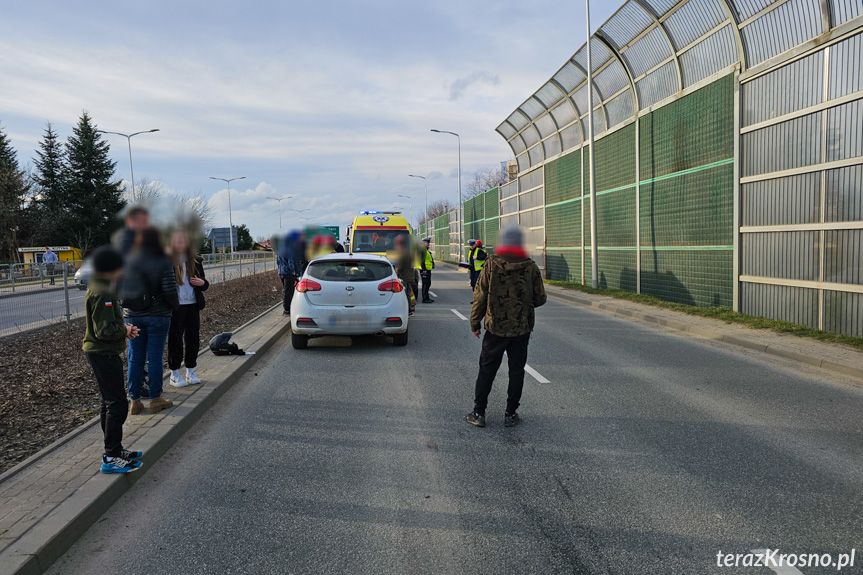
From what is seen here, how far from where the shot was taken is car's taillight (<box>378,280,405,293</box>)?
939 cm

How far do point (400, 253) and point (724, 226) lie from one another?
6.99 metres

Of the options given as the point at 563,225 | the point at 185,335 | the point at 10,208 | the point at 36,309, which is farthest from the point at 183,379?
the point at 10,208

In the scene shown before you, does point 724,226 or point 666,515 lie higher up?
point 724,226

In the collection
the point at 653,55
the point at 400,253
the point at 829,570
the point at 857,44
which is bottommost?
the point at 829,570

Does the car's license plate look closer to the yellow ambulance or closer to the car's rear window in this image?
the car's rear window

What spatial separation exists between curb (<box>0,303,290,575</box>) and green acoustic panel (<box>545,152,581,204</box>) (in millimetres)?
18328

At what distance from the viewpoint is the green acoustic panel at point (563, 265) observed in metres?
22.4

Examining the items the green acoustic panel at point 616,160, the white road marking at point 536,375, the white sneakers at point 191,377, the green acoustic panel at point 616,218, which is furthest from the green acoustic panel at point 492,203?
the white sneakers at point 191,377

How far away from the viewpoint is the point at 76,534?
11.2 feet

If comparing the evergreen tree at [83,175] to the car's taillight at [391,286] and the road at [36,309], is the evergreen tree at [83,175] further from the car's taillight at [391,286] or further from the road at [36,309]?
the road at [36,309]

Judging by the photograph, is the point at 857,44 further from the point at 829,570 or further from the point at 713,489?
the point at 829,570

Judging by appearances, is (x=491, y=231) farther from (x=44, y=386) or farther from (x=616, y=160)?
(x=44, y=386)

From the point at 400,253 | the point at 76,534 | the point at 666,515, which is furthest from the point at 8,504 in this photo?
the point at 400,253

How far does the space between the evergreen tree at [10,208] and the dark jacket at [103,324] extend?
35.1 metres
